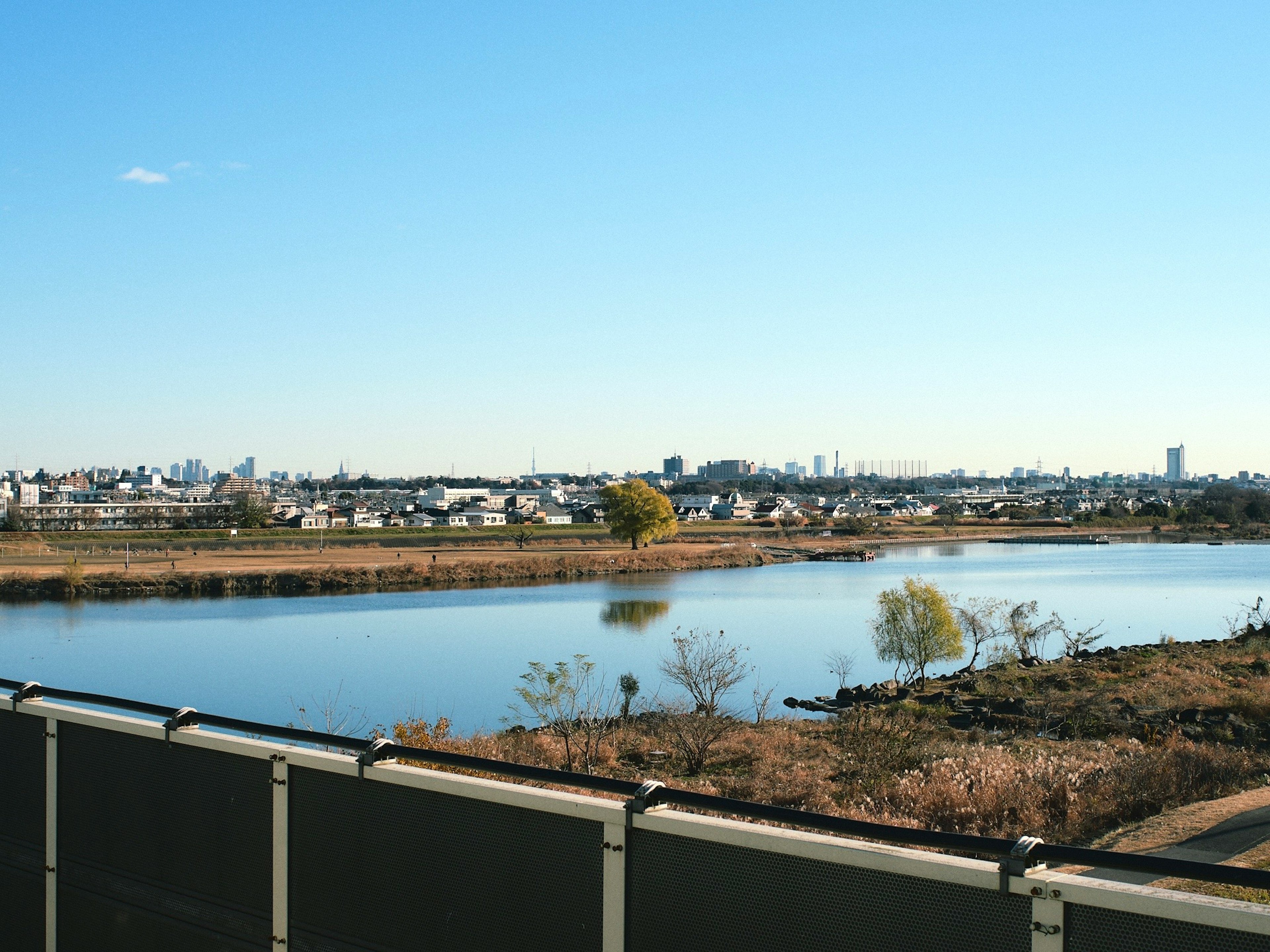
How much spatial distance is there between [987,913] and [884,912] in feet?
0.83

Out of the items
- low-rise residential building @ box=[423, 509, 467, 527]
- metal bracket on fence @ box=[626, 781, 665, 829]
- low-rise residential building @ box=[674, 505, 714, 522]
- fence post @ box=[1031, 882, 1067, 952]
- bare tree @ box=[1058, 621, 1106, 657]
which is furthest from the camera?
low-rise residential building @ box=[674, 505, 714, 522]

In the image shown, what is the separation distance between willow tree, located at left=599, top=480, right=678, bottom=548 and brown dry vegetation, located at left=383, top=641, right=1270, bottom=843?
60.7m

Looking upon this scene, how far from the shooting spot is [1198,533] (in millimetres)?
133875

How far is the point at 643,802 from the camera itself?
319cm

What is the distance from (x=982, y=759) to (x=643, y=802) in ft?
50.6

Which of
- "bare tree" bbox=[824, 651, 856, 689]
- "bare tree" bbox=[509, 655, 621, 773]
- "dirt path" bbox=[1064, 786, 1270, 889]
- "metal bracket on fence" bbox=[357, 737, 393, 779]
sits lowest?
"bare tree" bbox=[824, 651, 856, 689]

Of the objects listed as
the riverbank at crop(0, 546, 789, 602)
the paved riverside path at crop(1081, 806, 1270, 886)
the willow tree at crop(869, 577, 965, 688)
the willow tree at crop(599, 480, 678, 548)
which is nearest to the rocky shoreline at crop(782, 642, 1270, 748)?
the willow tree at crop(869, 577, 965, 688)

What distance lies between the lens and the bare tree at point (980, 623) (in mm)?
39594

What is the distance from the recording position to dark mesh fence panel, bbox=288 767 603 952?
3.39 meters

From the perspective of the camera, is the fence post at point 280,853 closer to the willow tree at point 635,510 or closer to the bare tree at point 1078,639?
the bare tree at point 1078,639

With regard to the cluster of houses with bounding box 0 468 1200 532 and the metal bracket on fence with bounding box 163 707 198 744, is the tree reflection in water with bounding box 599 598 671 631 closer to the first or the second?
the metal bracket on fence with bounding box 163 707 198 744

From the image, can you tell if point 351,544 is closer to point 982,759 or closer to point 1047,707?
point 1047,707

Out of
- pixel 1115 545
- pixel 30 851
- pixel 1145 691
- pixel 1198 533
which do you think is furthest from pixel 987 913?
pixel 1198 533

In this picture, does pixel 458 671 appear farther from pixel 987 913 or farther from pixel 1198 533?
pixel 1198 533
